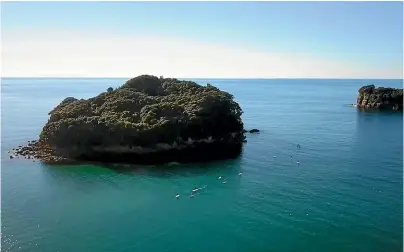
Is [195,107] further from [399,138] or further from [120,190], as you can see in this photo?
[399,138]

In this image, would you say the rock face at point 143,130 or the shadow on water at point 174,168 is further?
the rock face at point 143,130

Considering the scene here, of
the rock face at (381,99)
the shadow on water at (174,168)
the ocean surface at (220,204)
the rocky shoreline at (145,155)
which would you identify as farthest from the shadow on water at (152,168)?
the rock face at (381,99)

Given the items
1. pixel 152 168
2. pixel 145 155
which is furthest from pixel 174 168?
pixel 145 155

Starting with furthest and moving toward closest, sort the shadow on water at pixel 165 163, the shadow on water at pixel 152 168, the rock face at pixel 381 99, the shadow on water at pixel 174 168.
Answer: the rock face at pixel 381 99 < the shadow on water at pixel 165 163 < the shadow on water at pixel 152 168 < the shadow on water at pixel 174 168

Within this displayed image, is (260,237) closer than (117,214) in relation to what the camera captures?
Yes

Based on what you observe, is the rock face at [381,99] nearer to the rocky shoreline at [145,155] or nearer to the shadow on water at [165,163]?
the rocky shoreline at [145,155]

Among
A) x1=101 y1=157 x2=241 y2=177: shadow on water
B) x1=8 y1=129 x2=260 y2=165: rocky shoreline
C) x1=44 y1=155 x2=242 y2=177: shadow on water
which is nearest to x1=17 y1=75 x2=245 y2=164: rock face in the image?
x1=8 y1=129 x2=260 y2=165: rocky shoreline

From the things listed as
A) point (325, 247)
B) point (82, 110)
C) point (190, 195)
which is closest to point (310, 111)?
point (82, 110)
